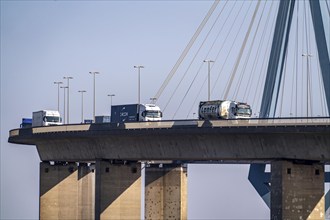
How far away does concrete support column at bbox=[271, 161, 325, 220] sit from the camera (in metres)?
109

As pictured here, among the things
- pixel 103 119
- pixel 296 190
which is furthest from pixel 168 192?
pixel 296 190

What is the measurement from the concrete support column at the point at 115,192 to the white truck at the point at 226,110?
15505mm

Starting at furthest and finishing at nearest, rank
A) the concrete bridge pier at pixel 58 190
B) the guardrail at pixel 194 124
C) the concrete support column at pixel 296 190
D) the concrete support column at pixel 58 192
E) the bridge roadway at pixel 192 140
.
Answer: the concrete support column at pixel 58 192 < the concrete bridge pier at pixel 58 190 < the concrete support column at pixel 296 190 < the bridge roadway at pixel 192 140 < the guardrail at pixel 194 124

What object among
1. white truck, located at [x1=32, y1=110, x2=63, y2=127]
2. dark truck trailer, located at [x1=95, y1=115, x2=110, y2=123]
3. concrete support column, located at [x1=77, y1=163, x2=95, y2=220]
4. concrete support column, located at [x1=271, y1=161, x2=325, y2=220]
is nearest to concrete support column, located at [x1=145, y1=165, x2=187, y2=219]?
concrete support column, located at [x1=77, y1=163, x2=95, y2=220]

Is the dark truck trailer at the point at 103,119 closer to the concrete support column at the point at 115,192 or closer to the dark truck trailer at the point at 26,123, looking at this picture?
the dark truck trailer at the point at 26,123

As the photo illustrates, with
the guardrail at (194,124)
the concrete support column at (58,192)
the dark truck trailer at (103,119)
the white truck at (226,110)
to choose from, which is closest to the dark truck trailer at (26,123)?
the concrete support column at (58,192)

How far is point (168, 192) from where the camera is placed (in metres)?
154

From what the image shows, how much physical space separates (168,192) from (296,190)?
45898 millimetres

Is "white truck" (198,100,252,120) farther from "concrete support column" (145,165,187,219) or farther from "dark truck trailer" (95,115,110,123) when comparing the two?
"concrete support column" (145,165,187,219)

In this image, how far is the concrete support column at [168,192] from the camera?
503 ft

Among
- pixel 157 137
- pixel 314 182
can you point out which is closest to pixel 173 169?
pixel 157 137

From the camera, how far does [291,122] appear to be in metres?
106

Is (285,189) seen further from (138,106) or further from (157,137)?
(138,106)

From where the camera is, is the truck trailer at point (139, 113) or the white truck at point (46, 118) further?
the white truck at point (46, 118)
